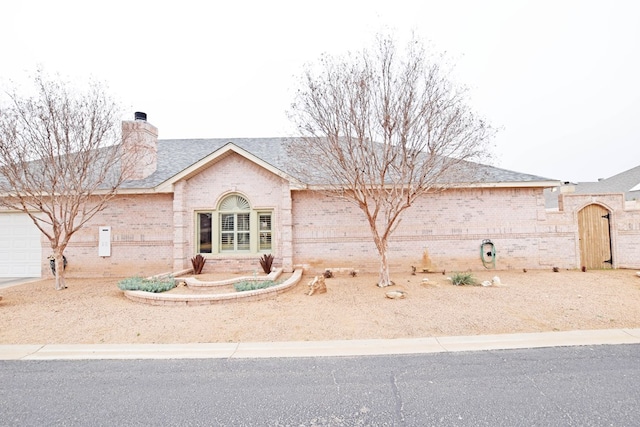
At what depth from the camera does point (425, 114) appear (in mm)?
8469

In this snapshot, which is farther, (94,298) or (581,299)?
(94,298)

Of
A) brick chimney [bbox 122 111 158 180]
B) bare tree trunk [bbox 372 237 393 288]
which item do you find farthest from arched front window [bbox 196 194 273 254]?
bare tree trunk [bbox 372 237 393 288]

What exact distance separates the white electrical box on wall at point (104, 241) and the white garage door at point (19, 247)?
263 cm

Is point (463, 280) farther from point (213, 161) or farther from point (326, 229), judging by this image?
point (213, 161)

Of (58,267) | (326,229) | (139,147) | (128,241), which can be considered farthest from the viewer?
(139,147)

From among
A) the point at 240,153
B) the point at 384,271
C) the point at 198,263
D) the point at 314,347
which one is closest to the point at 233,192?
the point at 240,153

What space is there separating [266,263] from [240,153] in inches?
170

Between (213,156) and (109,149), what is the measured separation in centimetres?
363

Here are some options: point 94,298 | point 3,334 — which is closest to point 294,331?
point 3,334

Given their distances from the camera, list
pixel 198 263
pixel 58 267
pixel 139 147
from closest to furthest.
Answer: pixel 58 267 < pixel 198 263 < pixel 139 147

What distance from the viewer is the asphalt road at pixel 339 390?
10.4 ft

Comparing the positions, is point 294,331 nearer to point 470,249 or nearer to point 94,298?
point 94,298

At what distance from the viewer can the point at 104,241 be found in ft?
39.9

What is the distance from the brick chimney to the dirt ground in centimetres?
498
